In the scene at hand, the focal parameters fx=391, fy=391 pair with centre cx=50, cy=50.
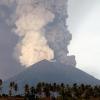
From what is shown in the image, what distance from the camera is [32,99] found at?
132m

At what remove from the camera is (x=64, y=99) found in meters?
194

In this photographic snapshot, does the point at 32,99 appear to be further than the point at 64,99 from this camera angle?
No

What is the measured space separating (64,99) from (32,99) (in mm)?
63362
